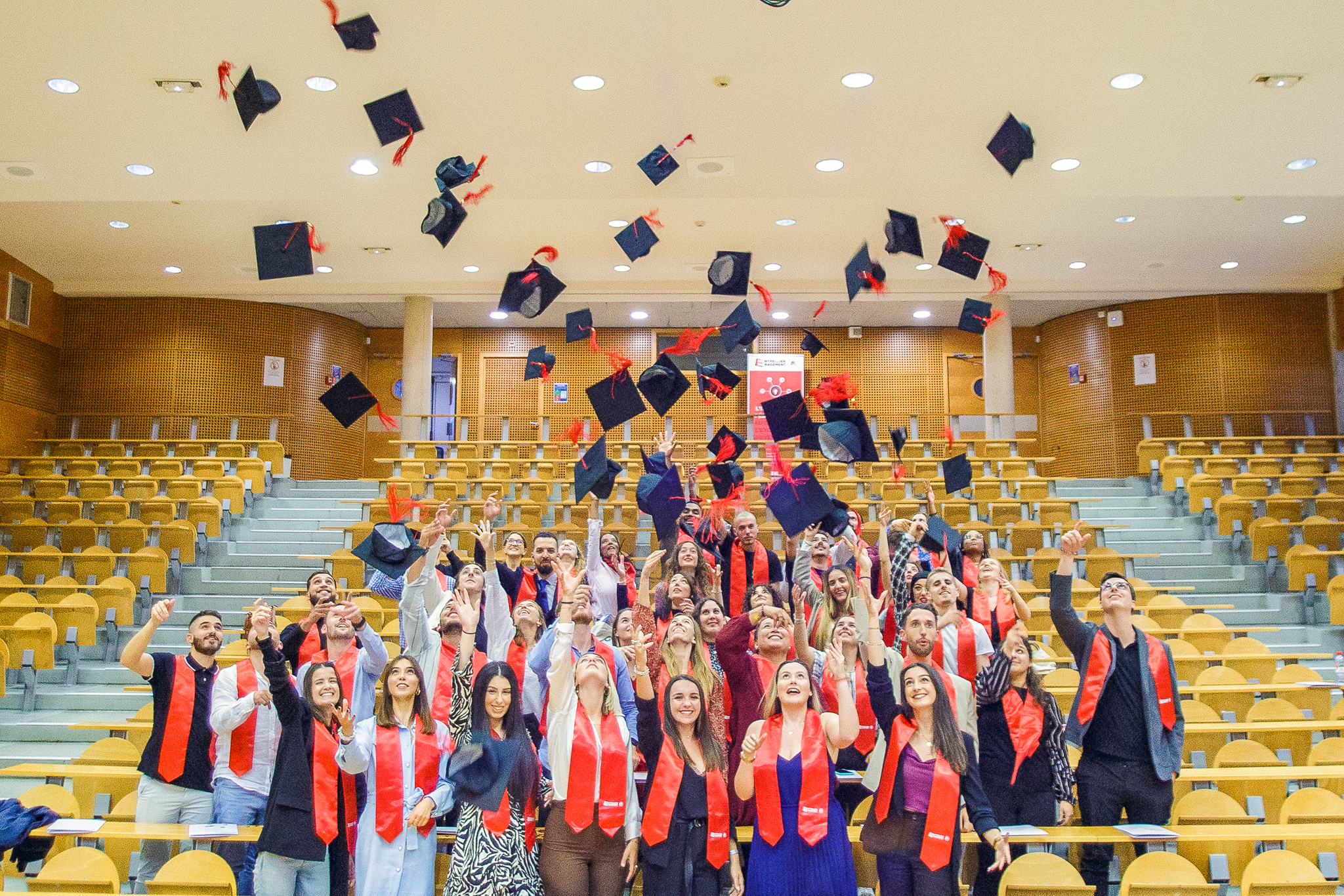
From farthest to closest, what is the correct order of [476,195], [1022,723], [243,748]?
1. [476,195]
2. [243,748]
3. [1022,723]

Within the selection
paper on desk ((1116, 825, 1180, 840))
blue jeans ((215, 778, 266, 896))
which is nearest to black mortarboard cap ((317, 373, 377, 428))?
blue jeans ((215, 778, 266, 896))

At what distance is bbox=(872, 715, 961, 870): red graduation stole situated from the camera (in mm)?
2912

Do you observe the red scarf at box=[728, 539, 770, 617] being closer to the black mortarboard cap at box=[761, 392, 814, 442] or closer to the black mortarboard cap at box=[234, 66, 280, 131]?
the black mortarboard cap at box=[761, 392, 814, 442]

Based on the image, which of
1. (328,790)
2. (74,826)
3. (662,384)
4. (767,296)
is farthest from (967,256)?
(74,826)

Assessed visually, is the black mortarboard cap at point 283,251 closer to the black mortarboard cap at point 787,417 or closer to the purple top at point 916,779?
the black mortarboard cap at point 787,417

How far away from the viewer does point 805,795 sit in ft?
9.85

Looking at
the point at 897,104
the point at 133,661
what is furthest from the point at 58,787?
the point at 897,104

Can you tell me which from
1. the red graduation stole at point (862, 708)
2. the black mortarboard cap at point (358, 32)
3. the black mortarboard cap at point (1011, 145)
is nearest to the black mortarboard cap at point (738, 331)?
the black mortarboard cap at point (1011, 145)

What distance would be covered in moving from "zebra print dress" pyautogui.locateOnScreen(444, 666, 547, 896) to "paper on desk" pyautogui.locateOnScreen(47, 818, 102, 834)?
4.12 feet

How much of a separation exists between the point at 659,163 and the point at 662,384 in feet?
6.90

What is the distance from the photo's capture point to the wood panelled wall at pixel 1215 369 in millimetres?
12680

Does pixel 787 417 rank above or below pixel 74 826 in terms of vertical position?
above

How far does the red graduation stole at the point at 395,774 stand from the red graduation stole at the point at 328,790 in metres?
0.18

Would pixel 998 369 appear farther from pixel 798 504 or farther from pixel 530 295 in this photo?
pixel 798 504
